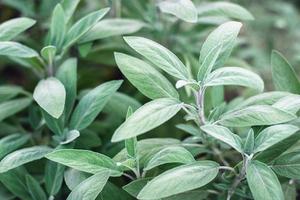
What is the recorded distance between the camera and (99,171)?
0.77 metres

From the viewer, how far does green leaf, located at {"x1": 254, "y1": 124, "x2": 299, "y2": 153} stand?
0.72 metres

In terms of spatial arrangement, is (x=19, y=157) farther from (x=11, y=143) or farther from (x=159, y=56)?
(x=159, y=56)

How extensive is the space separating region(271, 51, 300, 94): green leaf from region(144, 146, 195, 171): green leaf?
26cm

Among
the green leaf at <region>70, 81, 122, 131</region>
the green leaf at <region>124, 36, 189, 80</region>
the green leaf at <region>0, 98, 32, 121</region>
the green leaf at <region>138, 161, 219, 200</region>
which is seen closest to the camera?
the green leaf at <region>138, 161, 219, 200</region>

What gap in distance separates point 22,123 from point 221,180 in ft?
1.86

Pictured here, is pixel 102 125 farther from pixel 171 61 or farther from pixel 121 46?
pixel 171 61

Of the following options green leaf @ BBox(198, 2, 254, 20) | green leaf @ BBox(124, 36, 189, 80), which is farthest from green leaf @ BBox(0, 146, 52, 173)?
green leaf @ BBox(198, 2, 254, 20)

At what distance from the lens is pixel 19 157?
823 millimetres

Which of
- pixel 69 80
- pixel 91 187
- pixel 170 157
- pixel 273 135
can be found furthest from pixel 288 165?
pixel 69 80

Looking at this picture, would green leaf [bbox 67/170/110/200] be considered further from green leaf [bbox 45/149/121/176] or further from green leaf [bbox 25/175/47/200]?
green leaf [bbox 25/175/47/200]

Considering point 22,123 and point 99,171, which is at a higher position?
point 99,171

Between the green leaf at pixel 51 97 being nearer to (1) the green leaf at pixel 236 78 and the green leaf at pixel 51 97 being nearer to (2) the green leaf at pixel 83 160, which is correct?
(2) the green leaf at pixel 83 160

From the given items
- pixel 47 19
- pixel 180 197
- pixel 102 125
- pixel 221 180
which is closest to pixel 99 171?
pixel 180 197

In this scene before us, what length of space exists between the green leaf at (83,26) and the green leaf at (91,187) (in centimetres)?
31
